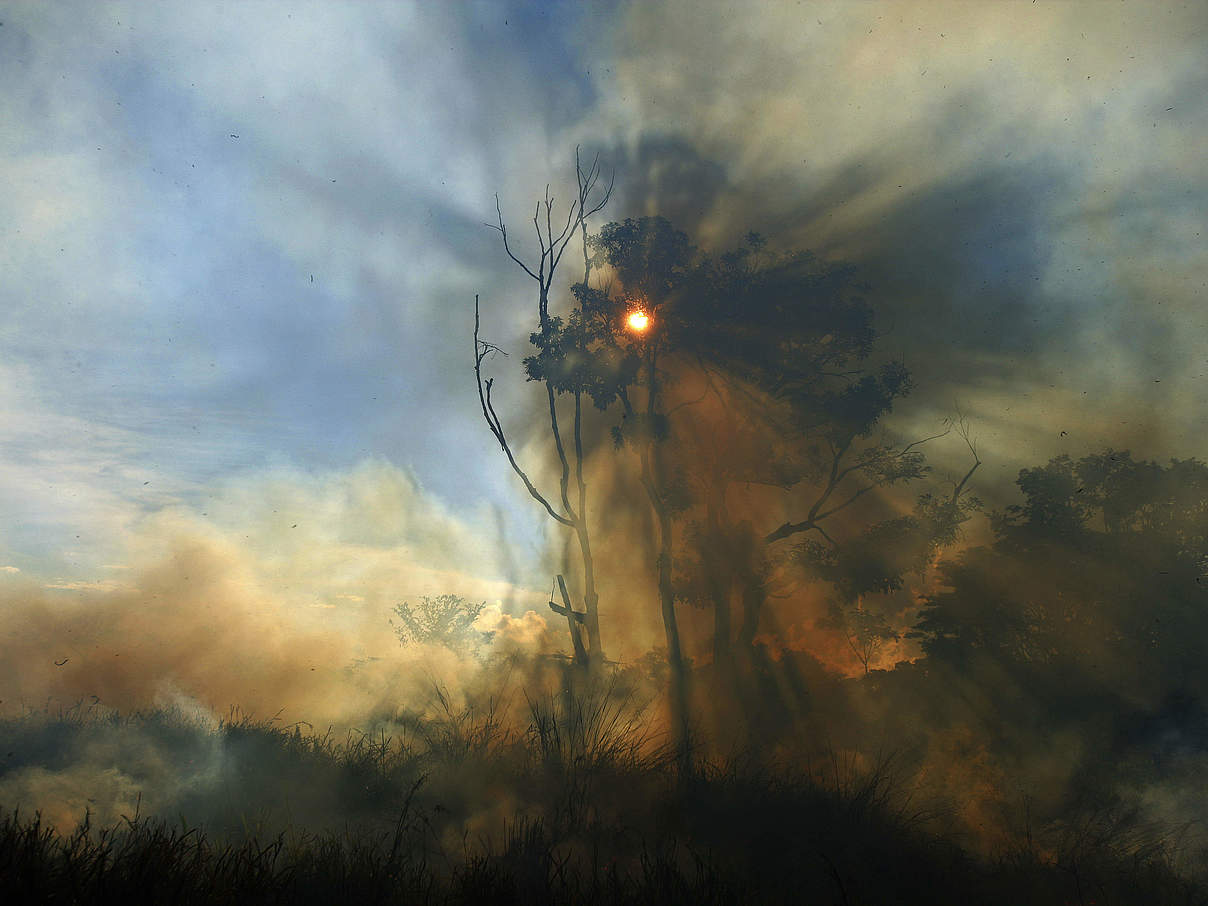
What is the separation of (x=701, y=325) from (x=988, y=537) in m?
12.0

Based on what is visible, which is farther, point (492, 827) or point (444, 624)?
point (444, 624)

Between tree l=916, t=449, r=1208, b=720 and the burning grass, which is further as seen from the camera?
tree l=916, t=449, r=1208, b=720

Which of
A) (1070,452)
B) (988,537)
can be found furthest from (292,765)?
(1070,452)

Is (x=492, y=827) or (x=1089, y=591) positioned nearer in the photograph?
(x=492, y=827)

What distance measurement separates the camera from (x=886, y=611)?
24047 mm

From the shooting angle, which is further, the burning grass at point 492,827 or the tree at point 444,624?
the tree at point 444,624

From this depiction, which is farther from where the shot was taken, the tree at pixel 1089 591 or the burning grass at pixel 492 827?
the tree at pixel 1089 591

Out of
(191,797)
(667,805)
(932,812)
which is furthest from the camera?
(932,812)

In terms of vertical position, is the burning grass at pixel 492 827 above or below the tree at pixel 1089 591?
below

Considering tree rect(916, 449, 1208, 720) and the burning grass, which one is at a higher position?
tree rect(916, 449, 1208, 720)

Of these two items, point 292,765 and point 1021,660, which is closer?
point 292,765

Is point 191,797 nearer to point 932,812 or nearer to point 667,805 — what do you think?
point 667,805

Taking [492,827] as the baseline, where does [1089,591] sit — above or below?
above

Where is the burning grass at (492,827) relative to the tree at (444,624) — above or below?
below
